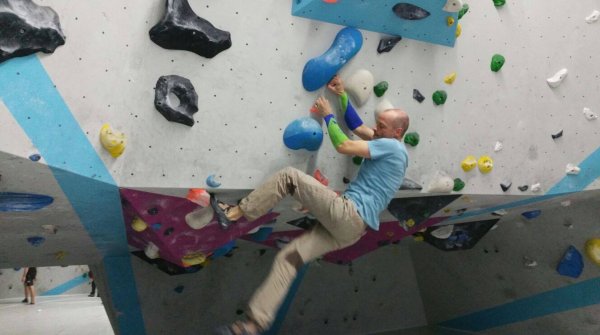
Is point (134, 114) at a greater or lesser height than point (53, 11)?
lesser

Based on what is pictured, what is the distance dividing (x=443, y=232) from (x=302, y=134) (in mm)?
2827

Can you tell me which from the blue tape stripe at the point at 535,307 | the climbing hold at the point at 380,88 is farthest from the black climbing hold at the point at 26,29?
the blue tape stripe at the point at 535,307

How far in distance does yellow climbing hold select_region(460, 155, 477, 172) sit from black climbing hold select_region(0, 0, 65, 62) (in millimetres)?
A: 2152

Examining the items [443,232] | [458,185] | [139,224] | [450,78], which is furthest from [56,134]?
[443,232]

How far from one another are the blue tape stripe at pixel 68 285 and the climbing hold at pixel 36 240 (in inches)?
232

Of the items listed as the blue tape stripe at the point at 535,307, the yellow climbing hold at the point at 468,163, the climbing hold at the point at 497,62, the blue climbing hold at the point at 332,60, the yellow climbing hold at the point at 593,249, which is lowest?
the blue tape stripe at the point at 535,307

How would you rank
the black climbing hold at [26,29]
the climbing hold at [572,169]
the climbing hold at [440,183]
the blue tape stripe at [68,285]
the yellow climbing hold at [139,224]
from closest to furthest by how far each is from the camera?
the black climbing hold at [26,29] → the yellow climbing hold at [139,224] → the climbing hold at [440,183] → the climbing hold at [572,169] → the blue tape stripe at [68,285]

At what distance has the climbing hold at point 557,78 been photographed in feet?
11.0

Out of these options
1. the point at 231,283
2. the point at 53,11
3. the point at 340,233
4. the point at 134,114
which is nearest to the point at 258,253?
the point at 231,283

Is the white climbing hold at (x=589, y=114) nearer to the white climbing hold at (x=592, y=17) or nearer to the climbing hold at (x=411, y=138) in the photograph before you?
the white climbing hold at (x=592, y=17)

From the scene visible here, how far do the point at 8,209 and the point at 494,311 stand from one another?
15.3 ft

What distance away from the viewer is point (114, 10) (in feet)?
6.70

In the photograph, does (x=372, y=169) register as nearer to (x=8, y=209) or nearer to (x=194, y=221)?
(x=194, y=221)

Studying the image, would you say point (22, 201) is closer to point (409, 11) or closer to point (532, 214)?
point (409, 11)
